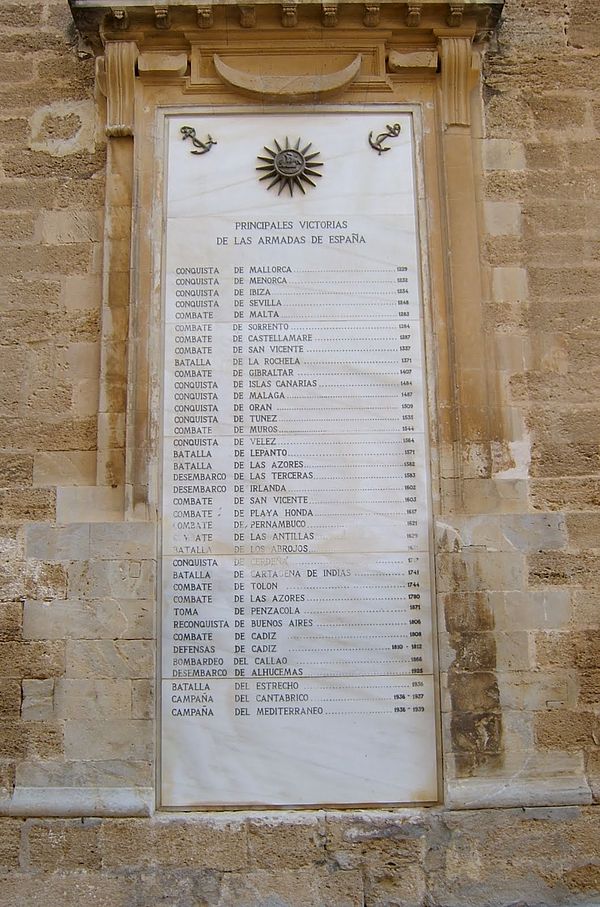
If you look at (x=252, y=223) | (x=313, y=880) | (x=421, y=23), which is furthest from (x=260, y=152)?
(x=313, y=880)

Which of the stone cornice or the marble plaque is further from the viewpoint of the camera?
the stone cornice

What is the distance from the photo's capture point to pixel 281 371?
5016 millimetres

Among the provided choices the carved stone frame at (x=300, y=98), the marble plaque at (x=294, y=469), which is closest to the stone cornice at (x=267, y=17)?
the carved stone frame at (x=300, y=98)

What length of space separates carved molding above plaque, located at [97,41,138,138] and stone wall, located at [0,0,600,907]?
0.54 feet

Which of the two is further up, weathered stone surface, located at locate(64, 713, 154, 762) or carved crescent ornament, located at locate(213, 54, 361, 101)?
carved crescent ornament, located at locate(213, 54, 361, 101)

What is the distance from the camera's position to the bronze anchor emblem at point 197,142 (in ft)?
17.4

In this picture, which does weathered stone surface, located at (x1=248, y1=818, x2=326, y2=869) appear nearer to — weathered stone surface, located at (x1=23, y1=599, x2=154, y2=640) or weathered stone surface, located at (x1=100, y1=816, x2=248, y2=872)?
weathered stone surface, located at (x1=100, y1=816, x2=248, y2=872)

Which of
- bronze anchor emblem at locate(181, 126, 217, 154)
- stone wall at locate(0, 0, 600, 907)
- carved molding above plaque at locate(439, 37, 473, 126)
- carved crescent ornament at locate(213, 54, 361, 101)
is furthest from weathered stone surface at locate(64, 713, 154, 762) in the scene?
carved molding above plaque at locate(439, 37, 473, 126)

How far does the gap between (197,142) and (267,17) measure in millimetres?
764

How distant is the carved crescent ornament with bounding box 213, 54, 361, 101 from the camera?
17.3 feet

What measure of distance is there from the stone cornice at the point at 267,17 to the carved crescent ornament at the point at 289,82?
22 cm

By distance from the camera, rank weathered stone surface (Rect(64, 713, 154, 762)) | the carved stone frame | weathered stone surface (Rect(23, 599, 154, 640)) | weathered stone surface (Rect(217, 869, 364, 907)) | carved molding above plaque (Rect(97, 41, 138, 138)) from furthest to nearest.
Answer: carved molding above plaque (Rect(97, 41, 138, 138)), the carved stone frame, weathered stone surface (Rect(23, 599, 154, 640)), weathered stone surface (Rect(64, 713, 154, 762)), weathered stone surface (Rect(217, 869, 364, 907))

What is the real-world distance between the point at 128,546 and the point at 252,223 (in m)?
1.77

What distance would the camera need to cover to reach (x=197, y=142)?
17.4ft
